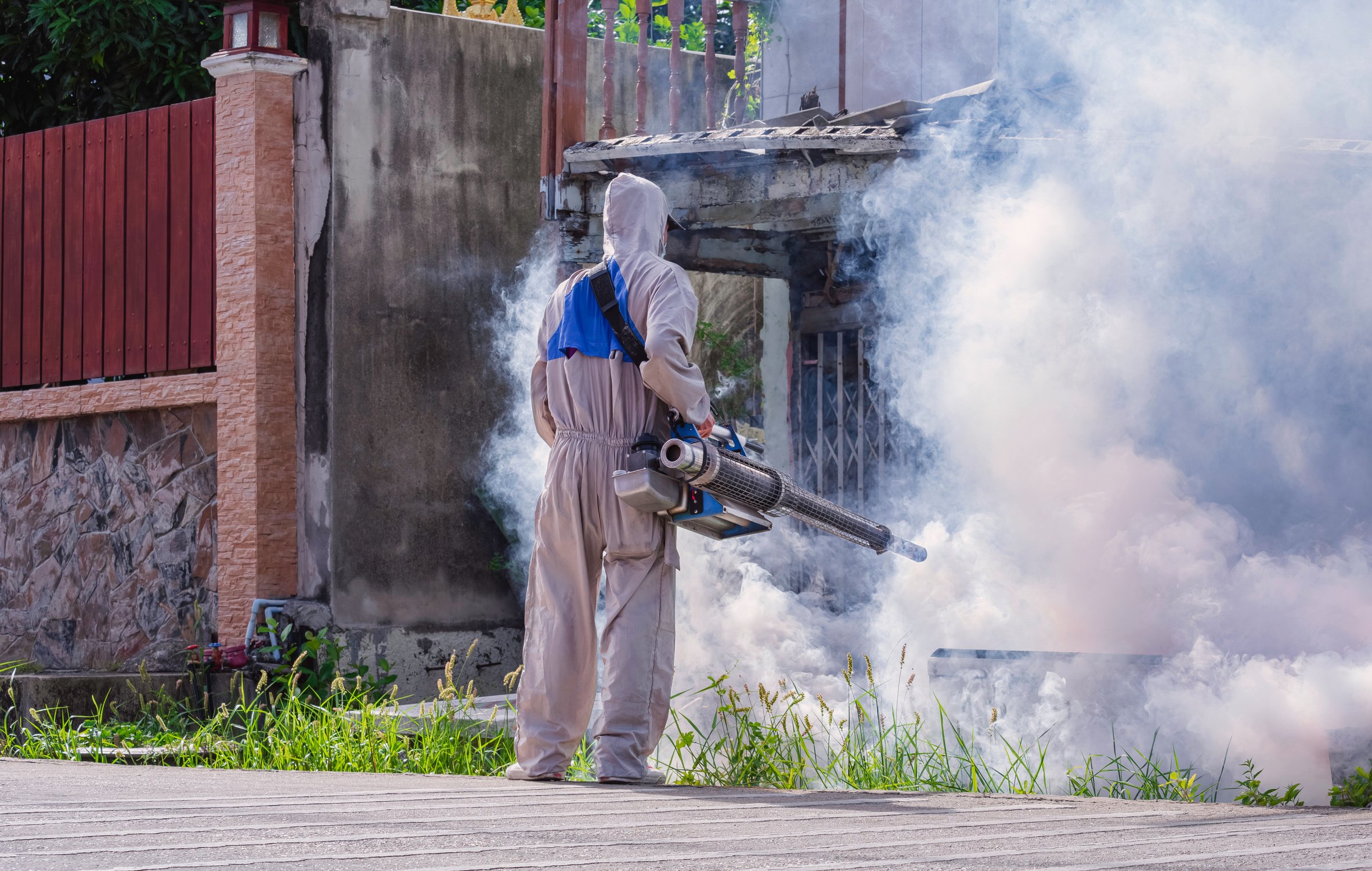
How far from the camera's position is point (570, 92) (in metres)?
7.84

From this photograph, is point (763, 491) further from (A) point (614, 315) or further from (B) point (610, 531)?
(A) point (614, 315)

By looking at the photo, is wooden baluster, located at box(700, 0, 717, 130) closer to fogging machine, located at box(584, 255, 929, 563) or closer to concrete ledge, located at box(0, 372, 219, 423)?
fogging machine, located at box(584, 255, 929, 563)

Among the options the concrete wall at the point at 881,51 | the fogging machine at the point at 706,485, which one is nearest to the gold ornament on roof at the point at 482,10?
the concrete wall at the point at 881,51

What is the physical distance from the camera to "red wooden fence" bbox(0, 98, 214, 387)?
31.7ft

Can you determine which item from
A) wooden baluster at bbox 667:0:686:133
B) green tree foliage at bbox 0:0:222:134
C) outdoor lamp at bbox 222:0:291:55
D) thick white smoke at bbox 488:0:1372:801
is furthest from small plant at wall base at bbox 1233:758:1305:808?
green tree foliage at bbox 0:0:222:134

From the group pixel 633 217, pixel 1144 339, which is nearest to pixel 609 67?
pixel 1144 339

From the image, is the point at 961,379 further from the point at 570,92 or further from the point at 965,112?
the point at 570,92

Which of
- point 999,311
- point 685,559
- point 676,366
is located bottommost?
point 685,559

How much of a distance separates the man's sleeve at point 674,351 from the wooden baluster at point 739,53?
138 inches

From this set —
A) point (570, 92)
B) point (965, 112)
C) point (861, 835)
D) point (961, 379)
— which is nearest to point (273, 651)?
point (570, 92)

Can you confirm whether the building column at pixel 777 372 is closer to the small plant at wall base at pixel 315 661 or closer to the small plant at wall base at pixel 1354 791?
the small plant at wall base at pixel 315 661

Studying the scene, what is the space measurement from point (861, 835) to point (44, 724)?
18.1 feet

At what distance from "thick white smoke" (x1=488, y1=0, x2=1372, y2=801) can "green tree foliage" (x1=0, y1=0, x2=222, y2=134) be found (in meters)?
7.45

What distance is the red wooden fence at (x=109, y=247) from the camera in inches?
380
